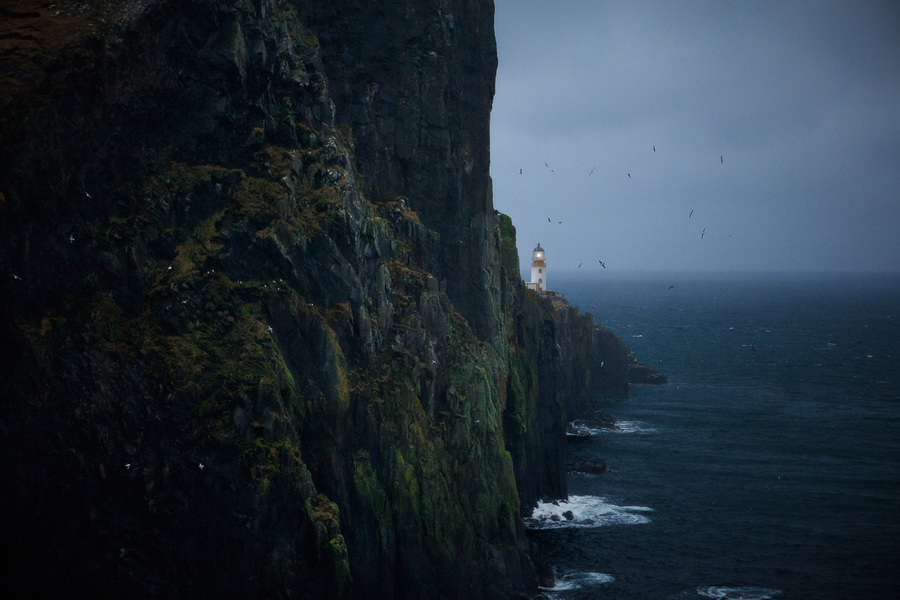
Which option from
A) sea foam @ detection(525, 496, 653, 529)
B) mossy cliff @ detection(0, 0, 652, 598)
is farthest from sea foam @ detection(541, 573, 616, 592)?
sea foam @ detection(525, 496, 653, 529)

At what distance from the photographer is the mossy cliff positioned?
144 ft

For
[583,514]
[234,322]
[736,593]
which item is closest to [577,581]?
[736,593]

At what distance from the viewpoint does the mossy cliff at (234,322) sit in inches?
1729

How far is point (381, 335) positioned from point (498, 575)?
18877 millimetres

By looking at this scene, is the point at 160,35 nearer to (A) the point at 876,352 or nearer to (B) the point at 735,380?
(B) the point at 735,380

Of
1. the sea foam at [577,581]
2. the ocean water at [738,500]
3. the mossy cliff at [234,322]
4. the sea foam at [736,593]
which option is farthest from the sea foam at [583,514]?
the mossy cliff at [234,322]

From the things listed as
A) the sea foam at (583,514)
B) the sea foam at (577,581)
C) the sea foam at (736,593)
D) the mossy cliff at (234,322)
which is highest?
the mossy cliff at (234,322)

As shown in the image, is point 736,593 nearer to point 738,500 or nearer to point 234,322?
point 738,500

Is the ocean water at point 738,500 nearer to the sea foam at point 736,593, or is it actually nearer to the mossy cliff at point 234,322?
the sea foam at point 736,593

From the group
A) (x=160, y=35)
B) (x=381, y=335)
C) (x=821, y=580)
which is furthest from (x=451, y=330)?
(x=821, y=580)

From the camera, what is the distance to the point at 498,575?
55.9 metres

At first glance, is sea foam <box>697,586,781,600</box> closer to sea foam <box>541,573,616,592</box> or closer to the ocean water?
the ocean water

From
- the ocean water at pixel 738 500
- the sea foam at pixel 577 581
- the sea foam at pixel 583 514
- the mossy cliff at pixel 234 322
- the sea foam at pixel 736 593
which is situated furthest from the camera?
the sea foam at pixel 583 514

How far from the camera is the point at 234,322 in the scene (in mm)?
47531
